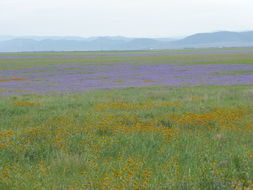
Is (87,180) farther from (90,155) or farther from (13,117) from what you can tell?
(13,117)

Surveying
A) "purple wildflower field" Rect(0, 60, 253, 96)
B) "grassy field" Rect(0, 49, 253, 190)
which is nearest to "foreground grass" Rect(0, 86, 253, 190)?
"grassy field" Rect(0, 49, 253, 190)

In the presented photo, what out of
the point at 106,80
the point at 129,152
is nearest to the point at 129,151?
the point at 129,152

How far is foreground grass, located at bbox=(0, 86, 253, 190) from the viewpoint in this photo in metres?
5.47

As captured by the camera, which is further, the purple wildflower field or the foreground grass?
the purple wildflower field

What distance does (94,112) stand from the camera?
43.0ft

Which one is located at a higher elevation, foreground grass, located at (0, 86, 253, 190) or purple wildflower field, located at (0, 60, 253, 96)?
foreground grass, located at (0, 86, 253, 190)

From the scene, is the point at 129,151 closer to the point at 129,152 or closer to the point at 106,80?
the point at 129,152

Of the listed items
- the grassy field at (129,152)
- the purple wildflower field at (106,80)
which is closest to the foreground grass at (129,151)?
the grassy field at (129,152)

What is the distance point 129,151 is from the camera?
24.7 ft

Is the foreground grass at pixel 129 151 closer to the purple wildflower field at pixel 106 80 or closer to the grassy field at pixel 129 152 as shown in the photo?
the grassy field at pixel 129 152

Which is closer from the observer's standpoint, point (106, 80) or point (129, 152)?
point (129, 152)

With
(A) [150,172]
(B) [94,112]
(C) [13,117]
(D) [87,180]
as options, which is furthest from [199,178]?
(C) [13,117]

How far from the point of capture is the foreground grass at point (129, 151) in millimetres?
5469

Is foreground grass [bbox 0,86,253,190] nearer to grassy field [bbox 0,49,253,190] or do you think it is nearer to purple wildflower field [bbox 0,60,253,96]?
grassy field [bbox 0,49,253,190]
